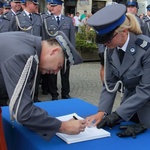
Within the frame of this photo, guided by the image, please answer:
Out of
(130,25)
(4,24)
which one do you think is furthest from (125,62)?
(4,24)

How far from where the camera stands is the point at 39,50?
1633 mm

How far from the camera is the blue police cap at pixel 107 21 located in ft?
5.64

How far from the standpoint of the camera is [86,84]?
628 cm

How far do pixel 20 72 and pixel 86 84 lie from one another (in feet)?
15.7

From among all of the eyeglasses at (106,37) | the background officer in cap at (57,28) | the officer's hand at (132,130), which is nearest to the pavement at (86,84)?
the background officer in cap at (57,28)

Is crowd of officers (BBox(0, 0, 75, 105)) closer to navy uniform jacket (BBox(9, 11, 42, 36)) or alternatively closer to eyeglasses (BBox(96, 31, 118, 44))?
navy uniform jacket (BBox(9, 11, 42, 36))

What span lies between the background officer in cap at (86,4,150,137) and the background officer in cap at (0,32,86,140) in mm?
260

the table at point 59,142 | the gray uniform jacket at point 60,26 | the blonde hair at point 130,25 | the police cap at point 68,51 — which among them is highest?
the blonde hair at point 130,25

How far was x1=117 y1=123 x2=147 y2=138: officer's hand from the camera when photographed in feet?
6.02

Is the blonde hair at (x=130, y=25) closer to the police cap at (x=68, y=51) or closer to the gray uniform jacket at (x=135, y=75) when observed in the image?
the gray uniform jacket at (x=135, y=75)

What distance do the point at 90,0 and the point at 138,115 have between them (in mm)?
22881

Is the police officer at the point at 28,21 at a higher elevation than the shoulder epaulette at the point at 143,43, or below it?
below

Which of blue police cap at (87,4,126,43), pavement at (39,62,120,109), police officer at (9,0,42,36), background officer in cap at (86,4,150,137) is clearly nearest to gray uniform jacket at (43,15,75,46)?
police officer at (9,0,42,36)

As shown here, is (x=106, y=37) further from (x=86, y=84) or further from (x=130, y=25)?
(x=86, y=84)
